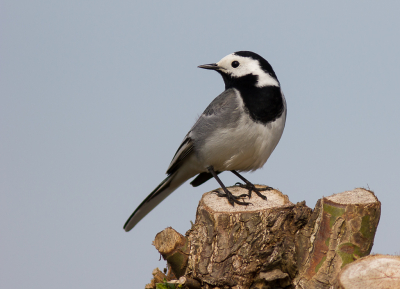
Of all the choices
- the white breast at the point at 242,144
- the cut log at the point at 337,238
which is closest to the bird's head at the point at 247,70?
the white breast at the point at 242,144

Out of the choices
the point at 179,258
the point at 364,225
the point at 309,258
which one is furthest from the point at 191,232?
the point at 364,225

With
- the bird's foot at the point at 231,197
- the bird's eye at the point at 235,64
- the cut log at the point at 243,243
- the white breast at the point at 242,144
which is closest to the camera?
the cut log at the point at 243,243

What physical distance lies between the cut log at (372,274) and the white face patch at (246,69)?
7.87 feet

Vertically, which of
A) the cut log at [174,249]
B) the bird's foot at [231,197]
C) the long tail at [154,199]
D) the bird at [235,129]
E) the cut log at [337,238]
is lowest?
the cut log at [337,238]

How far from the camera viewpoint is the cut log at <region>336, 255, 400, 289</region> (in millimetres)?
3986

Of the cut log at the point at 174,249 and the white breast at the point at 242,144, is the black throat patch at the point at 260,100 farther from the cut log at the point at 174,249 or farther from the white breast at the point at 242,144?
the cut log at the point at 174,249

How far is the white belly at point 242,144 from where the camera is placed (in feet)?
17.2

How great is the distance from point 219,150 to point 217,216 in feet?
2.83

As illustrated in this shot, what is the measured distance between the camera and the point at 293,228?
4.94 metres

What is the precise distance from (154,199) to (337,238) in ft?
8.12

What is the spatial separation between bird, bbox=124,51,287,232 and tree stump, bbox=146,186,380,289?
1.39 feet

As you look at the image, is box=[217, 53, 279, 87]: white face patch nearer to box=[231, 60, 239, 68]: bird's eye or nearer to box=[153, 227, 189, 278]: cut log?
box=[231, 60, 239, 68]: bird's eye

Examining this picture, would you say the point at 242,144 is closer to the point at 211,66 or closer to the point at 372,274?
the point at 211,66

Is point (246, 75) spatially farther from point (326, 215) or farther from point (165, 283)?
point (165, 283)
